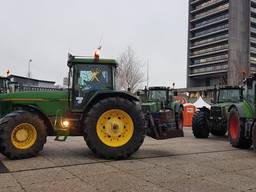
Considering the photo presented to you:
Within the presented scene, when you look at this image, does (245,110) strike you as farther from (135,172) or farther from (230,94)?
(135,172)

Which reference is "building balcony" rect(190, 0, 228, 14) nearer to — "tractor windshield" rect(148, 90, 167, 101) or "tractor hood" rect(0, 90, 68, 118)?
"tractor windshield" rect(148, 90, 167, 101)

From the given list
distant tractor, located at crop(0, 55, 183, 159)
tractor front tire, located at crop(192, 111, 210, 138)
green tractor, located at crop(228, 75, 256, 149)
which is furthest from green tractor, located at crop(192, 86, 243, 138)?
distant tractor, located at crop(0, 55, 183, 159)

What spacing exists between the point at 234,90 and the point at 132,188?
11.5m

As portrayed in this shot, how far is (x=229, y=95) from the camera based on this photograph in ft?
57.0

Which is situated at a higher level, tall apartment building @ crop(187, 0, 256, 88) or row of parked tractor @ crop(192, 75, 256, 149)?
tall apartment building @ crop(187, 0, 256, 88)

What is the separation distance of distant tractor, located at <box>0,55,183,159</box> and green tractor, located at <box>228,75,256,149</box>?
352 centimetres

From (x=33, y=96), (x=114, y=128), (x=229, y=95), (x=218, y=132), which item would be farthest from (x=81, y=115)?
(x=229, y=95)

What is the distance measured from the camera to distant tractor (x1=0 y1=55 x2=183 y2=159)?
9516 millimetres

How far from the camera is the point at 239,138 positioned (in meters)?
12.4

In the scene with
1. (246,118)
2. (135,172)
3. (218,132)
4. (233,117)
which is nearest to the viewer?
(135,172)

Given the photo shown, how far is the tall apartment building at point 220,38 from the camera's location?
97188 millimetres

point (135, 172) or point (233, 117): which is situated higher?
point (233, 117)

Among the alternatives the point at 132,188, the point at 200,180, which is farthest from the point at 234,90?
the point at 132,188

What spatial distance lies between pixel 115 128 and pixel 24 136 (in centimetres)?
212
